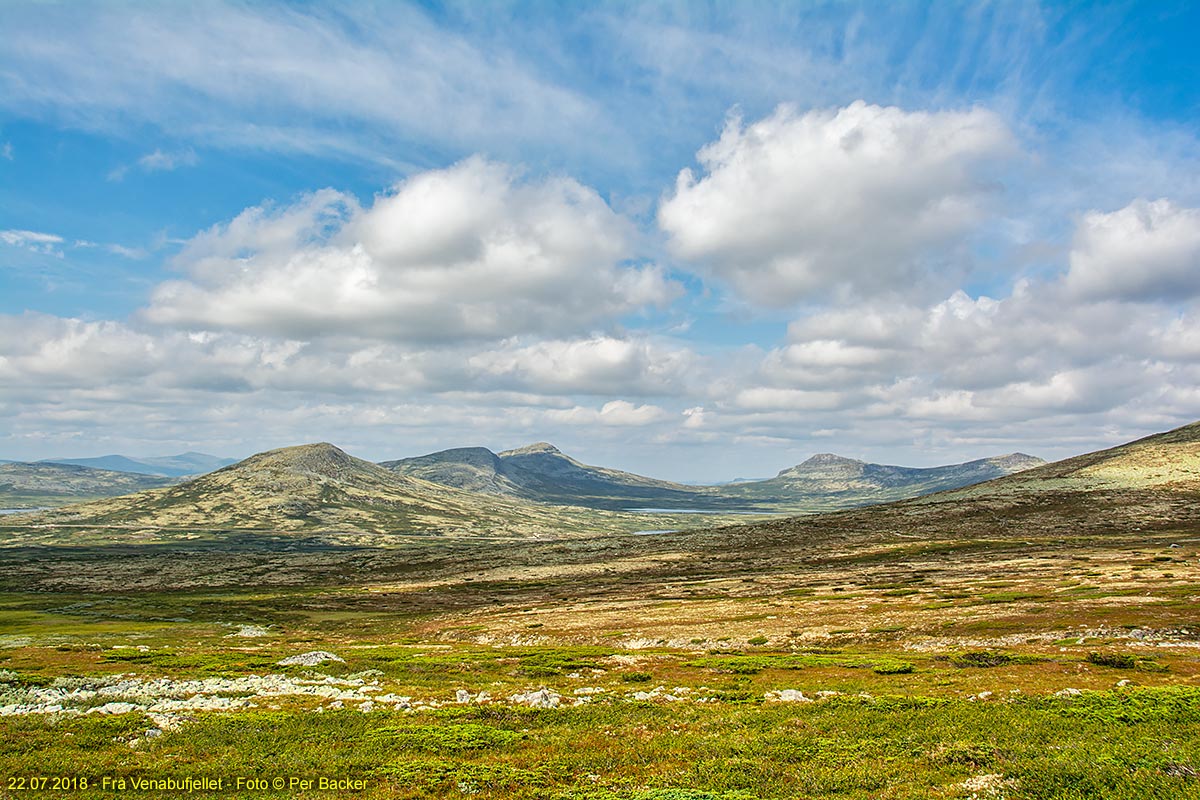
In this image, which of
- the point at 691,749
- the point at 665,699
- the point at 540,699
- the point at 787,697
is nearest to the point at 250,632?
the point at 540,699

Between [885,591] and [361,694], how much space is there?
277ft

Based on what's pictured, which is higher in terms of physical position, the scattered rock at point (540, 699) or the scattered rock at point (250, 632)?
the scattered rock at point (540, 699)

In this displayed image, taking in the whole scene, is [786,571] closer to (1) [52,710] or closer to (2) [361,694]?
(2) [361,694]

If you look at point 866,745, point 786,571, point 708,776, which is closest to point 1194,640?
Answer: point 866,745

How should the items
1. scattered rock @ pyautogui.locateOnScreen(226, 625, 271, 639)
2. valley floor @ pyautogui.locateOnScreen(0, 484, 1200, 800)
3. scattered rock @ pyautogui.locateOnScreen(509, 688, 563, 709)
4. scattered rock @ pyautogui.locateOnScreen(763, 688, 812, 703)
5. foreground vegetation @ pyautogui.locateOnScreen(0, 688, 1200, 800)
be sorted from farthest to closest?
scattered rock @ pyautogui.locateOnScreen(226, 625, 271, 639) → scattered rock @ pyautogui.locateOnScreen(509, 688, 563, 709) → scattered rock @ pyautogui.locateOnScreen(763, 688, 812, 703) → valley floor @ pyautogui.locateOnScreen(0, 484, 1200, 800) → foreground vegetation @ pyautogui.locateOnScreen(0, 688, 1200, 800)

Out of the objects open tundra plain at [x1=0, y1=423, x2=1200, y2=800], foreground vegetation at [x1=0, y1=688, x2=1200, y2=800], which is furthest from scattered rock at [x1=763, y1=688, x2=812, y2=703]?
foreground vegetation at [x1=0, y1=688, x2=1200, y2=800]

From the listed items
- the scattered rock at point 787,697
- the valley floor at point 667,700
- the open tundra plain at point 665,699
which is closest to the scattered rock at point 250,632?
the open tundra plain at point 665,699

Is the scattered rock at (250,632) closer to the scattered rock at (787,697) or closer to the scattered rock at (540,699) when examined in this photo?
the scattered rock at (540,699)

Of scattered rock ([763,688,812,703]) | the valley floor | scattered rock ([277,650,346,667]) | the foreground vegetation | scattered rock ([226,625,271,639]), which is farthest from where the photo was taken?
scattered rock ([226,625,271,639])

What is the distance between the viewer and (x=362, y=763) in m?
24.5

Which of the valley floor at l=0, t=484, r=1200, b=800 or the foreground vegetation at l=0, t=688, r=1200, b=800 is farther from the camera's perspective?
the valley floor at l=0, t=484, r=1200, b=800

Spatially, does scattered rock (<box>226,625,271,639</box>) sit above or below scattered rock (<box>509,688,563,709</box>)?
below

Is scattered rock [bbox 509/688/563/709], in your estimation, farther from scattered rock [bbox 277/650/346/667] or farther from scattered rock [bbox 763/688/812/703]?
scattered rock [bbox 277/650/346/667]

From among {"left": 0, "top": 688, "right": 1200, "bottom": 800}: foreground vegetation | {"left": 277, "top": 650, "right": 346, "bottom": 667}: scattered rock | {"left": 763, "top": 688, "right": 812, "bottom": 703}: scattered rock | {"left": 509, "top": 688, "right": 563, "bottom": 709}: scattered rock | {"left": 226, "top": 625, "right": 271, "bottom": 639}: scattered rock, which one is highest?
{"left": 0, "top": 688, "right": 1200, "bottom": 800}: foreground vegetation
